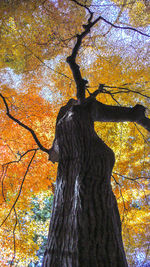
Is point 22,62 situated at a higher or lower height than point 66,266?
higher

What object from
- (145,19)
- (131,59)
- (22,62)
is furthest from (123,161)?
(22,62)

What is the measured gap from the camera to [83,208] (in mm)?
1918

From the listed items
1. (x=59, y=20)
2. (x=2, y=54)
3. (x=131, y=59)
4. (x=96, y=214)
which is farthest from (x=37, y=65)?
(x=96, y=214)

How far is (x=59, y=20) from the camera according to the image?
6539 millimetres

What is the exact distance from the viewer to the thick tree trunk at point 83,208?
65.6 inches

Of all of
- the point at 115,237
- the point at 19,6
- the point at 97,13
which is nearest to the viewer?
the point at 115,237

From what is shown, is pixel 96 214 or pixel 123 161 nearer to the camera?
pixel 96 214

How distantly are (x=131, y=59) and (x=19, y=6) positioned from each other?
4772 millimetres

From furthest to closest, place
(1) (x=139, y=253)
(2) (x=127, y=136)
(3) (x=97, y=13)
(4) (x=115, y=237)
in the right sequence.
Answer: (2) (x=127, y=136) → (1) (x=139, y=253) → (3) (x=97, y=13) → (4) (x=115, y=237)

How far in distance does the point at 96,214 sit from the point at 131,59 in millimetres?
7280

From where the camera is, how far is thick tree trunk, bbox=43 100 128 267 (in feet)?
5.46

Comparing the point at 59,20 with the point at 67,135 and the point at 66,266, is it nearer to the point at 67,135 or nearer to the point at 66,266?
the point at 67,135

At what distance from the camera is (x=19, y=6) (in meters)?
5.70

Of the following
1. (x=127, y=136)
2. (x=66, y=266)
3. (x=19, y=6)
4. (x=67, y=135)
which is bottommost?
(x=66, y=266)
